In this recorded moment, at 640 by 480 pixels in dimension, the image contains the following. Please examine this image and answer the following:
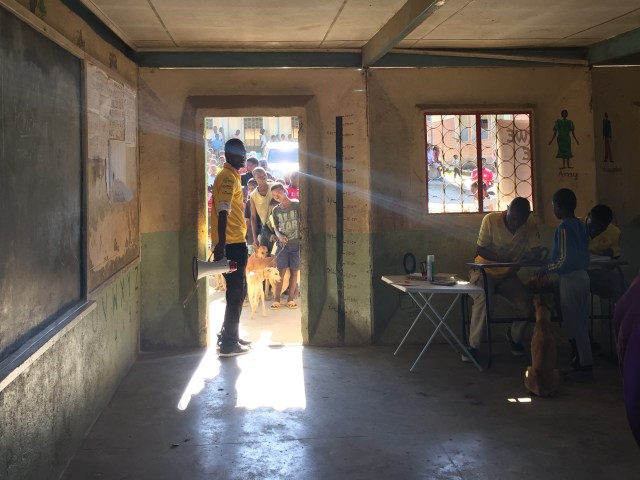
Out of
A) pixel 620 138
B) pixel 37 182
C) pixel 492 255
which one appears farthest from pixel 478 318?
pixel 37 182

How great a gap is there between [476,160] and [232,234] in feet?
8.52

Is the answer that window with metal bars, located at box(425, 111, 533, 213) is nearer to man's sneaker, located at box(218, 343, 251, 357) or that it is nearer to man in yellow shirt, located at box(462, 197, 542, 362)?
man in yellow shirt, located at box(462, 197, 542, 362)

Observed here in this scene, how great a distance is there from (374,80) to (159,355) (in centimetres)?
345

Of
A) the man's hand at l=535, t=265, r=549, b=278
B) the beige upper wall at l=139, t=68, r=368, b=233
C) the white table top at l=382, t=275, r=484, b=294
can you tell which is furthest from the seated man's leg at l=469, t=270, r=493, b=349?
the beige upper wall at l=139, t=68, r=368, b=233

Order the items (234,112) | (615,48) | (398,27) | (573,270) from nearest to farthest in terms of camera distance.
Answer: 1. (398,27)
2. (573,270)
3. (615,48)
4. (234,112)

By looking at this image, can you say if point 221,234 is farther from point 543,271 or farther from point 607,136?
point 607,136

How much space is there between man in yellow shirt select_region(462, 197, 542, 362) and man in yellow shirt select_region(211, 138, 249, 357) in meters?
2.19

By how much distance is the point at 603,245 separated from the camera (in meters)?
5.93

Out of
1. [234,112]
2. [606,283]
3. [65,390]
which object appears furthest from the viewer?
[234,112]

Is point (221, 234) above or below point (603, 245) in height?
above

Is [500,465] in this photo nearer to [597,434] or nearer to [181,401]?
[597,434]

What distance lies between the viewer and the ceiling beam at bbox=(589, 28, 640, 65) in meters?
5.71

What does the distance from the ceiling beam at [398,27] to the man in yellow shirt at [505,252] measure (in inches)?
71.6

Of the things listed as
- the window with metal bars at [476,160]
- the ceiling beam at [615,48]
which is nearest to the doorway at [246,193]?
the window with metal bars at [476,160]
